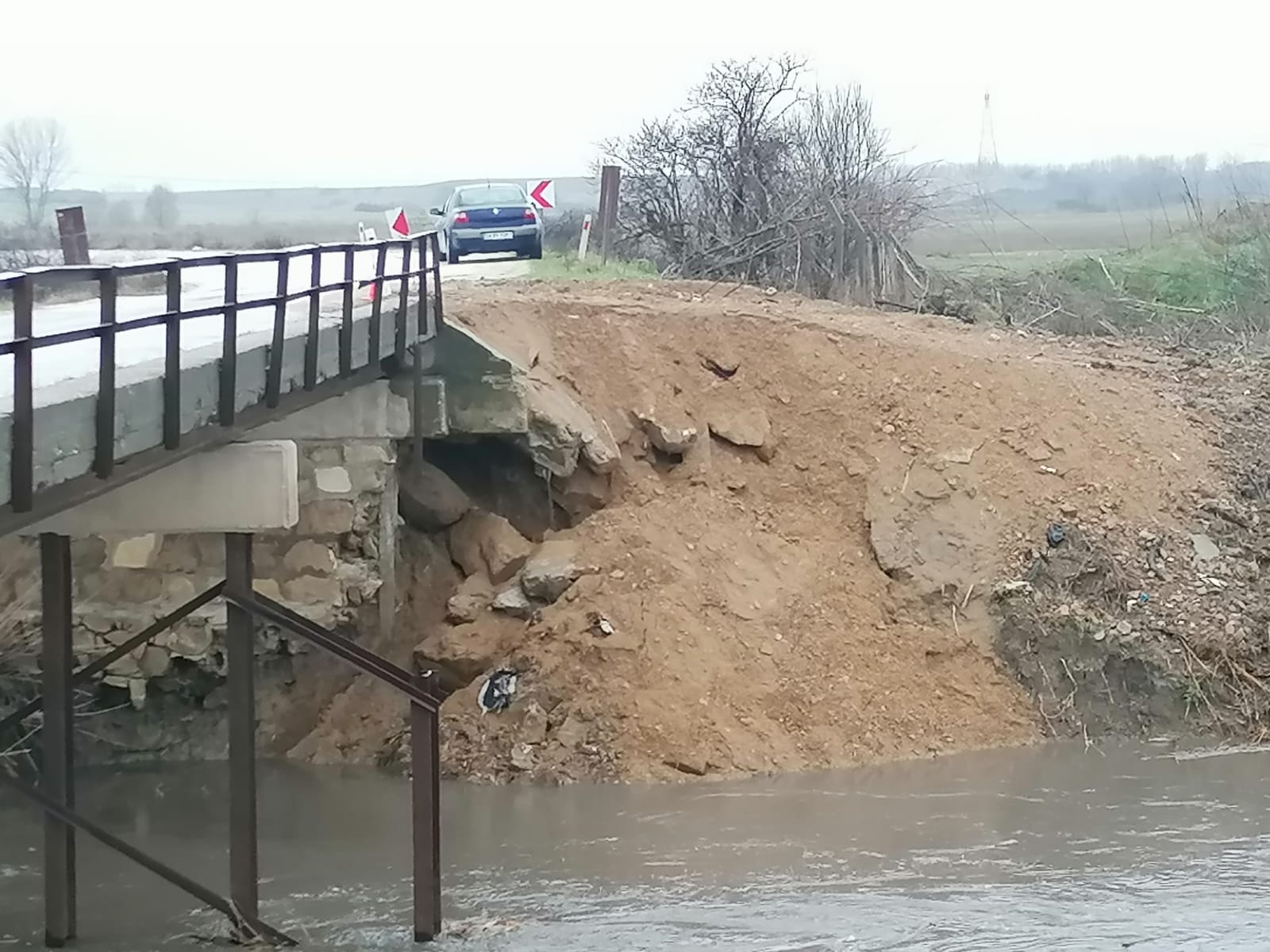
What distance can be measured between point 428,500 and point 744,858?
584 cm

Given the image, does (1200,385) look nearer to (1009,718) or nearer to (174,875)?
(1009,718)

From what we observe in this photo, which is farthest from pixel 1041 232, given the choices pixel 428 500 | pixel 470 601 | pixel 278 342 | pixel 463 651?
pixel 278 342

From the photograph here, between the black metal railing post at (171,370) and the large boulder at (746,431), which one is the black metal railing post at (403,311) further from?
the black metal railing post at (171,370)

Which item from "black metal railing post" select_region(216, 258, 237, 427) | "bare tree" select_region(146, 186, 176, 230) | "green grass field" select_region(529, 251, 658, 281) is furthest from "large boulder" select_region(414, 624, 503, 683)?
"bare tree" select_region(146, 186, 176, 230)

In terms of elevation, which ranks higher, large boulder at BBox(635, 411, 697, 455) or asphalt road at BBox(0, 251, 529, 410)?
asphalt road at BBox(0, 251, 529, 410)

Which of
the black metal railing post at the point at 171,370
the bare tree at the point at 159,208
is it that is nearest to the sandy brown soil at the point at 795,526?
the black metal railing post at the point at 171,370

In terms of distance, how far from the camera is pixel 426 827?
11.0m

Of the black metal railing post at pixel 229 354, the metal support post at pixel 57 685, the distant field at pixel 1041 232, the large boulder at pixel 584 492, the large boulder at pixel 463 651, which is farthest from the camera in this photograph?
the distant field at pixel 1041 232

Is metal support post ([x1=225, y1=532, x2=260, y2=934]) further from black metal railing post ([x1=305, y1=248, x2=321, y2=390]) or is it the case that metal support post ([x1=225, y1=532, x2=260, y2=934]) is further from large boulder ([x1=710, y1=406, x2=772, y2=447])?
large boulder ([x1=710, y1=406, x2=772, y2=447])

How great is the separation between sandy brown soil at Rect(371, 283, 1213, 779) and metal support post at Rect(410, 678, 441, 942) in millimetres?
3766

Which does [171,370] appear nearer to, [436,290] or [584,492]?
[436,290]

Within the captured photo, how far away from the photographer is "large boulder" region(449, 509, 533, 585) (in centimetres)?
1656

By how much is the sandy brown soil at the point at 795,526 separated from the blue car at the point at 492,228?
7783 millimetres

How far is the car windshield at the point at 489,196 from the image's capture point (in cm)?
2792
